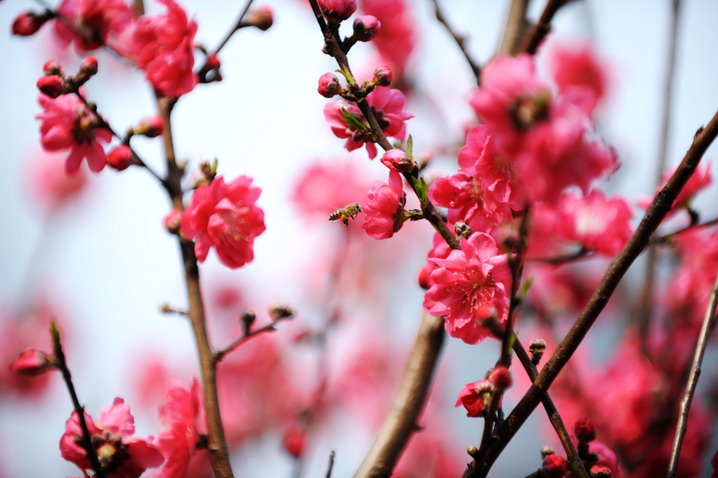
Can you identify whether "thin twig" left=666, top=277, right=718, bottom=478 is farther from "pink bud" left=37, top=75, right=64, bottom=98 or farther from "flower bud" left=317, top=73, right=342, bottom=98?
"pink bud" left=37, top=75, right=64, bottom=98

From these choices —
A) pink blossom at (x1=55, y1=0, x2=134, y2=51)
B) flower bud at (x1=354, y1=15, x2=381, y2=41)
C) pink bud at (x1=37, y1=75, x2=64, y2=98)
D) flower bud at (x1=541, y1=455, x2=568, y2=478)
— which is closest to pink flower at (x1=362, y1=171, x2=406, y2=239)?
flower bud at (x1=354, y1=15, x2=381, y2=41)

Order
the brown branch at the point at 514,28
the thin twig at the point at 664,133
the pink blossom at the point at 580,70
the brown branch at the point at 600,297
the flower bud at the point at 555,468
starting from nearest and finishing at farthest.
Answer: the brown branch at the point at 600,297 < the flower bud at the point at 555,468 < the brown branch at the point at 514,28 < the thin twig at the point at 664,133 < the pink blossom at the point at 580,70

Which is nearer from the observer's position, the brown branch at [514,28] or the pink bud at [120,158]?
the pink bud at [120,158]

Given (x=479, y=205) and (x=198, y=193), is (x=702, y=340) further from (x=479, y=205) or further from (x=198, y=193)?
(x=198, y=193)

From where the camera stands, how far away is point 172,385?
3.63 ft

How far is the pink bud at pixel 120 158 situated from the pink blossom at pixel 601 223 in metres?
0.95

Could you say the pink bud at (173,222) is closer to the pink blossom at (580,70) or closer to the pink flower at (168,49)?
the pink flower at (168,49)

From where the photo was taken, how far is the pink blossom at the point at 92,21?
4.06 feet

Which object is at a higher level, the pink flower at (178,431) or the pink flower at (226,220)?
the pink flower at (226,220)

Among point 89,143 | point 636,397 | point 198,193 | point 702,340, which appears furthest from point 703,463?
point 89,143

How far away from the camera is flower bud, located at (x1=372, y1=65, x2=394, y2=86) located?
97 centimetres

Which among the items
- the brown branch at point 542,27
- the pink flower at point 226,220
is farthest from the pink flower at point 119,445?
the brown branch at point 542,27

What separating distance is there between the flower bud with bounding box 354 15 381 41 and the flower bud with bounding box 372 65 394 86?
0.07 metres

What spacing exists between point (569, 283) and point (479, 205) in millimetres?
2338
